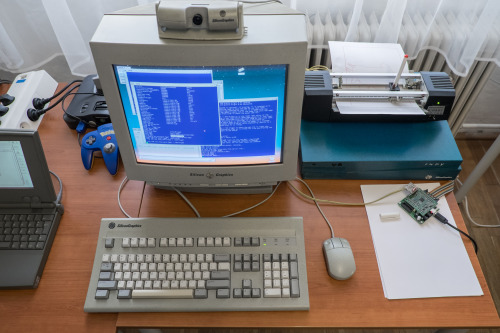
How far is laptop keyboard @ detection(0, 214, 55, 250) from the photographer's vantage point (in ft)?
3.18

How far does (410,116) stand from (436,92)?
0.09 m

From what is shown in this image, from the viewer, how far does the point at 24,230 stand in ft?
3.26

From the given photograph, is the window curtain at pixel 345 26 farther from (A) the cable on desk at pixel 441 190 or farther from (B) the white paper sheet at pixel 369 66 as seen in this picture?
(A) the cable on desk at pixel 441 190

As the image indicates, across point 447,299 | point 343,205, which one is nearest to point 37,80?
point 343,205

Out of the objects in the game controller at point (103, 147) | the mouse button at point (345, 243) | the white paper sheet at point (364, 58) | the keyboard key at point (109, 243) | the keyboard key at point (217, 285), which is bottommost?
the keyboard key at point (217, 285)

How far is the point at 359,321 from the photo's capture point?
2.87ft

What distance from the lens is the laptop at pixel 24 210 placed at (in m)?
0.92

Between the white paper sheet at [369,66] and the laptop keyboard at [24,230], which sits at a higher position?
the white paper sheet at [369,66]

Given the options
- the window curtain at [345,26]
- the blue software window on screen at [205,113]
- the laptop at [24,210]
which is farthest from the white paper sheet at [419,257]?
the laptop at [24,210]

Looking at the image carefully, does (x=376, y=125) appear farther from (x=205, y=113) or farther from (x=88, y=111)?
(x=88, y=111)

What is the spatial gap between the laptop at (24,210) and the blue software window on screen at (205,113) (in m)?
0.23

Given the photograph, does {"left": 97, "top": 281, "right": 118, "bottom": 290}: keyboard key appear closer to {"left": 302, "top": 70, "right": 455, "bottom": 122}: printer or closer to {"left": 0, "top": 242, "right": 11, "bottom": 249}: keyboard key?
{"left": 0, "top": 242, "right": 11, "bottom": 249}: keyboard key

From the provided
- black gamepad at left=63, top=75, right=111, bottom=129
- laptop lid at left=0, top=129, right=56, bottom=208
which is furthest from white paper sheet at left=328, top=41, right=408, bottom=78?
laptop lid at left=0, top=129, right=56, bottom=208

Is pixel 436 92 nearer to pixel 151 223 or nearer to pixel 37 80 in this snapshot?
pixel 151 223
